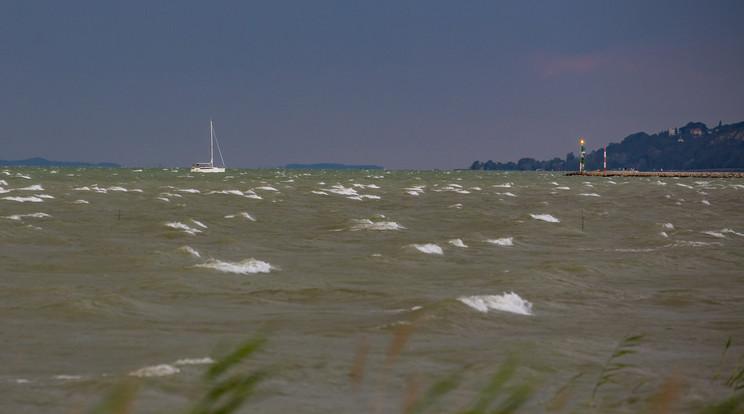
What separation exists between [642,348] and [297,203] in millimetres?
30471

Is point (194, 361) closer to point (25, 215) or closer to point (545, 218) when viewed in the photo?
point (25, 215)

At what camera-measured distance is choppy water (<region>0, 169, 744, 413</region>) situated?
8.76 m

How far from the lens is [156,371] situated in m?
8.66

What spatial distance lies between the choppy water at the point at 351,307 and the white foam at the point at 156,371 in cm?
3

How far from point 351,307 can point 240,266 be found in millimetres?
3903

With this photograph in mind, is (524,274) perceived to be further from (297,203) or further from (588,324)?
(297,203)

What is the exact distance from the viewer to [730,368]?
10.2m

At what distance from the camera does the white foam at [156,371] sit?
8.62m

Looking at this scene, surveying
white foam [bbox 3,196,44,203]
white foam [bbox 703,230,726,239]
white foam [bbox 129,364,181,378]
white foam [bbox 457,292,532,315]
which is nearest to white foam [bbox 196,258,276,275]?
white foam [bbox 457,292,532,315]

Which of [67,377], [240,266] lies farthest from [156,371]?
[240,266]

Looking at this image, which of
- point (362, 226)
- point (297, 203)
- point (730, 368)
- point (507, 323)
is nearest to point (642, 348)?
point (730, 368)

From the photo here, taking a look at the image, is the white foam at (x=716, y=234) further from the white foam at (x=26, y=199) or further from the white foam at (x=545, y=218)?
the white foam at (x=26, y=199)

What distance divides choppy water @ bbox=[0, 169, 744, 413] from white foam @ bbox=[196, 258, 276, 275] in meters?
0.07

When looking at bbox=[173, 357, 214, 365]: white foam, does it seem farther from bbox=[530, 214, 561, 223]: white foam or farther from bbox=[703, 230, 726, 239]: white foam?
bbox=[530, 214, 561, 223]: white foam
